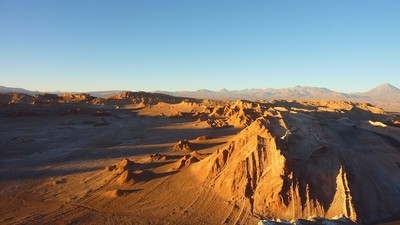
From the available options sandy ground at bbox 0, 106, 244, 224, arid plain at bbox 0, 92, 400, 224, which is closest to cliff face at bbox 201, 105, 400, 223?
arid plain at bbox 0, 92, 400, 224

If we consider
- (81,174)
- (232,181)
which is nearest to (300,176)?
(232,181)

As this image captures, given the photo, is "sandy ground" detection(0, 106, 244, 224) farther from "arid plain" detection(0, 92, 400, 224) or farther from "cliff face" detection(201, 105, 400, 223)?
"cliff face" detection(201, 105, 400, 223)

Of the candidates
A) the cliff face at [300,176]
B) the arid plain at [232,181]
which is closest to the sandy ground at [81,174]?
the arid plain at [232,181]

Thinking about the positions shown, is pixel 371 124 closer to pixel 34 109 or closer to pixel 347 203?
pixel 347 203

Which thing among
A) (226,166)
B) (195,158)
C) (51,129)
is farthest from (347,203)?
(51,129)

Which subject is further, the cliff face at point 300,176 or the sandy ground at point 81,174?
the sandy ground at point 81,174

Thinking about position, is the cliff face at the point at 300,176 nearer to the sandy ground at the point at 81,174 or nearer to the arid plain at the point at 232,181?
the arid plain at the point at 232,181

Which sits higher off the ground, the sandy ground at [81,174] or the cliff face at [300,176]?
the cliff face at [300,176]

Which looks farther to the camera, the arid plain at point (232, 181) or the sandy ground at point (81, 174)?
the sandy ground at point (81, 174)

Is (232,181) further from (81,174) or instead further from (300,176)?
(81,174)
